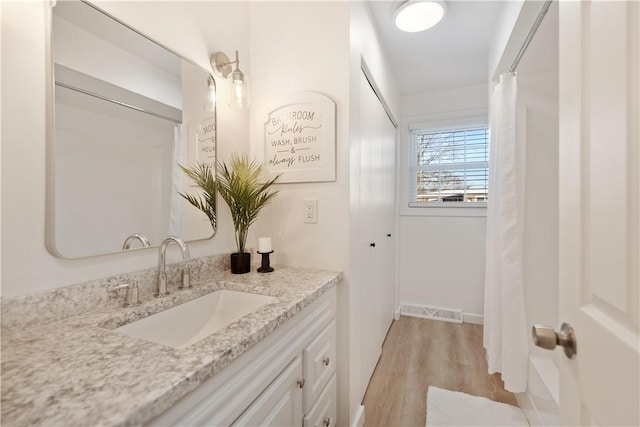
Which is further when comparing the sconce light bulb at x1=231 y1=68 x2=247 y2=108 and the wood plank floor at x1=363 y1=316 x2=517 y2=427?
the wood plank floor at x1=363 y1=316 x2=517 y2=427

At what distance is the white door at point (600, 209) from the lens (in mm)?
445

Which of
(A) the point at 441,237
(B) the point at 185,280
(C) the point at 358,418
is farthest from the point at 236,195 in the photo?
(A) the point at 441,237

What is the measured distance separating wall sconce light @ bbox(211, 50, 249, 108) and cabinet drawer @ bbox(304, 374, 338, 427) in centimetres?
140

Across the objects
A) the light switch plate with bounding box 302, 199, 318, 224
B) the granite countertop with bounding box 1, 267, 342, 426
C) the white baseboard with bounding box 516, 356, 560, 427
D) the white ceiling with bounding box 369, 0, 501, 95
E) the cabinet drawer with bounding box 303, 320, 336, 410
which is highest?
the white ceiling with bounding box 369, 0, 501, 95

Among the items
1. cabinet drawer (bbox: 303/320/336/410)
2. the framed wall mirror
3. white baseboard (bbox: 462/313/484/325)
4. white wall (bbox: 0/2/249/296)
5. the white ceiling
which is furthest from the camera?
white baseboard (bbox: 462/313/484/325)

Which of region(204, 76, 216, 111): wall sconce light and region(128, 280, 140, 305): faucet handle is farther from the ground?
region(204, 76, 216, 111): wall sconce light

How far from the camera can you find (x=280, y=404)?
0.90 metres

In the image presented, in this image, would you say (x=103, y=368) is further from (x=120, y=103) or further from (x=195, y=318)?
(x=120, y=103)

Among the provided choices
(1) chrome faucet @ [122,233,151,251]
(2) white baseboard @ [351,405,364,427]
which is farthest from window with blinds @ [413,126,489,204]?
(1) chrome faucet @ [122,233,151,251]

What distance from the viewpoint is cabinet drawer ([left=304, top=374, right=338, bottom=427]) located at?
110cm

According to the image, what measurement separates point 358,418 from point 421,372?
770 millimetres

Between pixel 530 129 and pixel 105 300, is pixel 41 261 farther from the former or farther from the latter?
pixel 530 129

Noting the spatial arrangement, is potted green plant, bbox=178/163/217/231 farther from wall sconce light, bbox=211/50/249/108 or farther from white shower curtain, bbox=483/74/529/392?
white shower curtain, bbox=483/74/529/392

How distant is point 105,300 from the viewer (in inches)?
36.6
